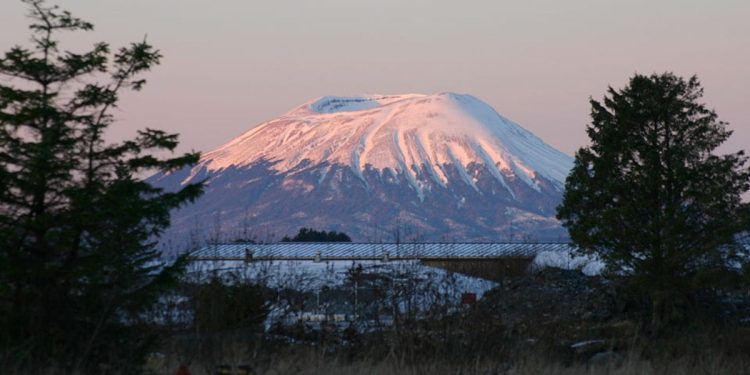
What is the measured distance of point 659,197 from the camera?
114ft

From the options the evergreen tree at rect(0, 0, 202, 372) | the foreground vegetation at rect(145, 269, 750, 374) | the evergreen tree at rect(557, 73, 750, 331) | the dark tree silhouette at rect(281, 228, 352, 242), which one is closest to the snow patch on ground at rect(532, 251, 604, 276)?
the evergreen tree at rect(557, 73, 750, 331)

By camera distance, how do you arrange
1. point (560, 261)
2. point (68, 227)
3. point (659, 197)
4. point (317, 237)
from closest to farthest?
point (68, 227)
point (659, 197)
point (560, 261)
point (317, 237)

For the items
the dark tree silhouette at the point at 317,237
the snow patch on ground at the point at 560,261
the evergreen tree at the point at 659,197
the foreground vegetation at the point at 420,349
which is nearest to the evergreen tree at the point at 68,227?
the foreground vegetation at the point at 420,349

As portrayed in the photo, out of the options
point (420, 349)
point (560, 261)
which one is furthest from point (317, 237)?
point (420, 349)

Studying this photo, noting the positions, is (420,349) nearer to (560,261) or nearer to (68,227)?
(68,227)

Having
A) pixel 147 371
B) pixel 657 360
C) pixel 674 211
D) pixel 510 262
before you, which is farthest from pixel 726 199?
pixel 147 371

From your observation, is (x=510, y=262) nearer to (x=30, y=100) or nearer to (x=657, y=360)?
(x=657, y=360)

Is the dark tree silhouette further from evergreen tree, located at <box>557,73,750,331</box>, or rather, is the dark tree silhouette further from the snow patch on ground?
evergreen tree, located at <box>557,73,750,331</box>

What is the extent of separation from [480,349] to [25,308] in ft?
16.2

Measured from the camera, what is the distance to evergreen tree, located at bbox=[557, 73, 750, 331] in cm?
3353

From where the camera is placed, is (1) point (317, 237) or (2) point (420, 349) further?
(1) point (317, 237)

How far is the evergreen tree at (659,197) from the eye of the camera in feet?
110

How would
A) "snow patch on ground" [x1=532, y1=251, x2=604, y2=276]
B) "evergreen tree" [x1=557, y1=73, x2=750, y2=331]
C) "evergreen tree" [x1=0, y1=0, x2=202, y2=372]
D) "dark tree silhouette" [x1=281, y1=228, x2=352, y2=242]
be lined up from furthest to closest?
"dark tree silhouette" [x1=281, y1=228, x2=352, y2=242], "snow patch on ground" [x1=532, y1=251, x2=604, y2=276], "evergreen tree" [x1=557, y1=73, x2=750, y2=331], "evergreen tree" [x1=0, y1=0, x2=202, y2=372]

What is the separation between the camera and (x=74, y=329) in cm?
1134
